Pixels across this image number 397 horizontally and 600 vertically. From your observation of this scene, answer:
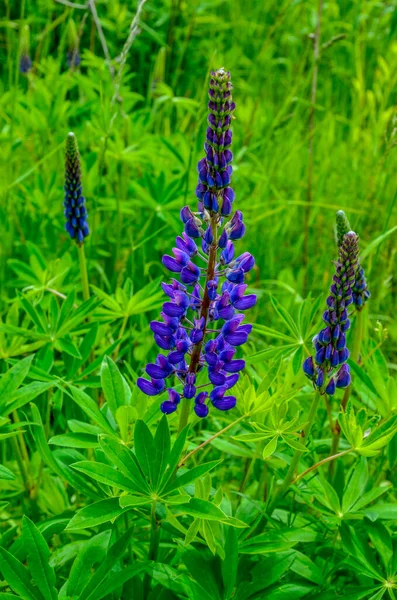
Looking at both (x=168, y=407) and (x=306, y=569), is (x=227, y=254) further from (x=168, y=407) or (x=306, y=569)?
(x=306, y=569)

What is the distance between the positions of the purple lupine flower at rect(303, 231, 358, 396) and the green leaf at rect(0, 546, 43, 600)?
726 millimetres

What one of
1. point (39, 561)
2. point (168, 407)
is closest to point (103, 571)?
point (39, 561)

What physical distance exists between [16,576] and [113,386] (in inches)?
18.2

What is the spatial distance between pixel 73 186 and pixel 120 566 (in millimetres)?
1197

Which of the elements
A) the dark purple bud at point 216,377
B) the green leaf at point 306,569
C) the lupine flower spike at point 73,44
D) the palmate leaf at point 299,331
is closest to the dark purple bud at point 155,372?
the dark purple bud at point 216,377

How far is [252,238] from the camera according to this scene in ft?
11.3

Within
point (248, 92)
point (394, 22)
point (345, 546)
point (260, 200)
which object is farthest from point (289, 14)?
point (345, 546)

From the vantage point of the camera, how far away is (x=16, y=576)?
1.43m

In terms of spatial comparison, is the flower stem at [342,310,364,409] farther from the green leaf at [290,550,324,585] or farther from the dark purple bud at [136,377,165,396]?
the dark purple bud at [136,377,165,396]

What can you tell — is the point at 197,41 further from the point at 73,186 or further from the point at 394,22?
the point at 73,186

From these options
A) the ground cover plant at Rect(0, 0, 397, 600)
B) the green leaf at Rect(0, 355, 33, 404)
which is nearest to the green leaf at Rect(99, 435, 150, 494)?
the ground cover plant at Rect(0, 0, 397, 600)

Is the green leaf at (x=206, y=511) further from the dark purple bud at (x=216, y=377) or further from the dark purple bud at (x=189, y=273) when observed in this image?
the dark purple bud at (x=189, y=273)

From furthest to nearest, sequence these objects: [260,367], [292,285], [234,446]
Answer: [292,285], [260,367], [234,446]

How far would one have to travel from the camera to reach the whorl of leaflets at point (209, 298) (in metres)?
1.44
